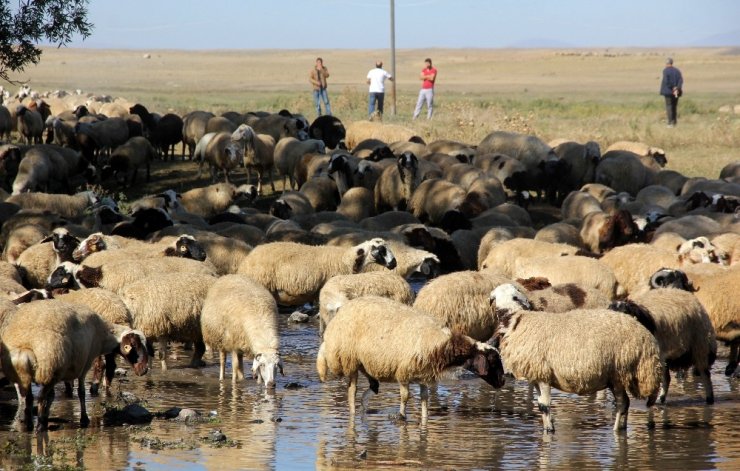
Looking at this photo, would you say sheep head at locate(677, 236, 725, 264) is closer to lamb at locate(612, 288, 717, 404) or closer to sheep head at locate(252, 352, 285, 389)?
lamb at locate(612, 288, 717, 404)

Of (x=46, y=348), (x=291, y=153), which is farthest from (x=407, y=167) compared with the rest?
(x=46, y=348)

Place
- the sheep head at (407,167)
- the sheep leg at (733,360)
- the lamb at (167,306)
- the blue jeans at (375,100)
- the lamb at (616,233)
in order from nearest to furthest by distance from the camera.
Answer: the lamb at (167,306) → the sheep leg at (733,360) → the lamb at (616,233) → the sheep head at (407,167) → the blue jeans at (375,100)

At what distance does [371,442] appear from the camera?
1016cm

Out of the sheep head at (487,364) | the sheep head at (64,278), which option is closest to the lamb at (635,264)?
the sheep head at (487,364)

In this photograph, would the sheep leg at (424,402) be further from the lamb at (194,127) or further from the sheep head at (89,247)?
the lamb at (194,127)

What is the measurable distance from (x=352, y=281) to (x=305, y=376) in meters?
1.23

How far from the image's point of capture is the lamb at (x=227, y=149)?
25984 mm

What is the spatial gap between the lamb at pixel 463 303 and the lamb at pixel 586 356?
1788 mm

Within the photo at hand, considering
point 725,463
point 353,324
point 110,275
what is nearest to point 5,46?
point 110,275

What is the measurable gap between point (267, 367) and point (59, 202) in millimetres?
10599

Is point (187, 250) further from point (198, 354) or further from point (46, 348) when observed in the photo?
point (46, 348)

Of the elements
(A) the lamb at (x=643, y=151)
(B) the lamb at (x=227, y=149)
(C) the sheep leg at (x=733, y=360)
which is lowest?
(C) the sheep leg at (x=733, y=360)

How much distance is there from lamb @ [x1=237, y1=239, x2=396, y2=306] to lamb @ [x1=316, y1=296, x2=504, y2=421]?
4.21 meters

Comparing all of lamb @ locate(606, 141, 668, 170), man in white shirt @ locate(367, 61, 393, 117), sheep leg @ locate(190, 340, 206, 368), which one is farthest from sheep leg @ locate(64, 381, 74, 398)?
man in white shirt @ locate(367, 61, 393, 117)
